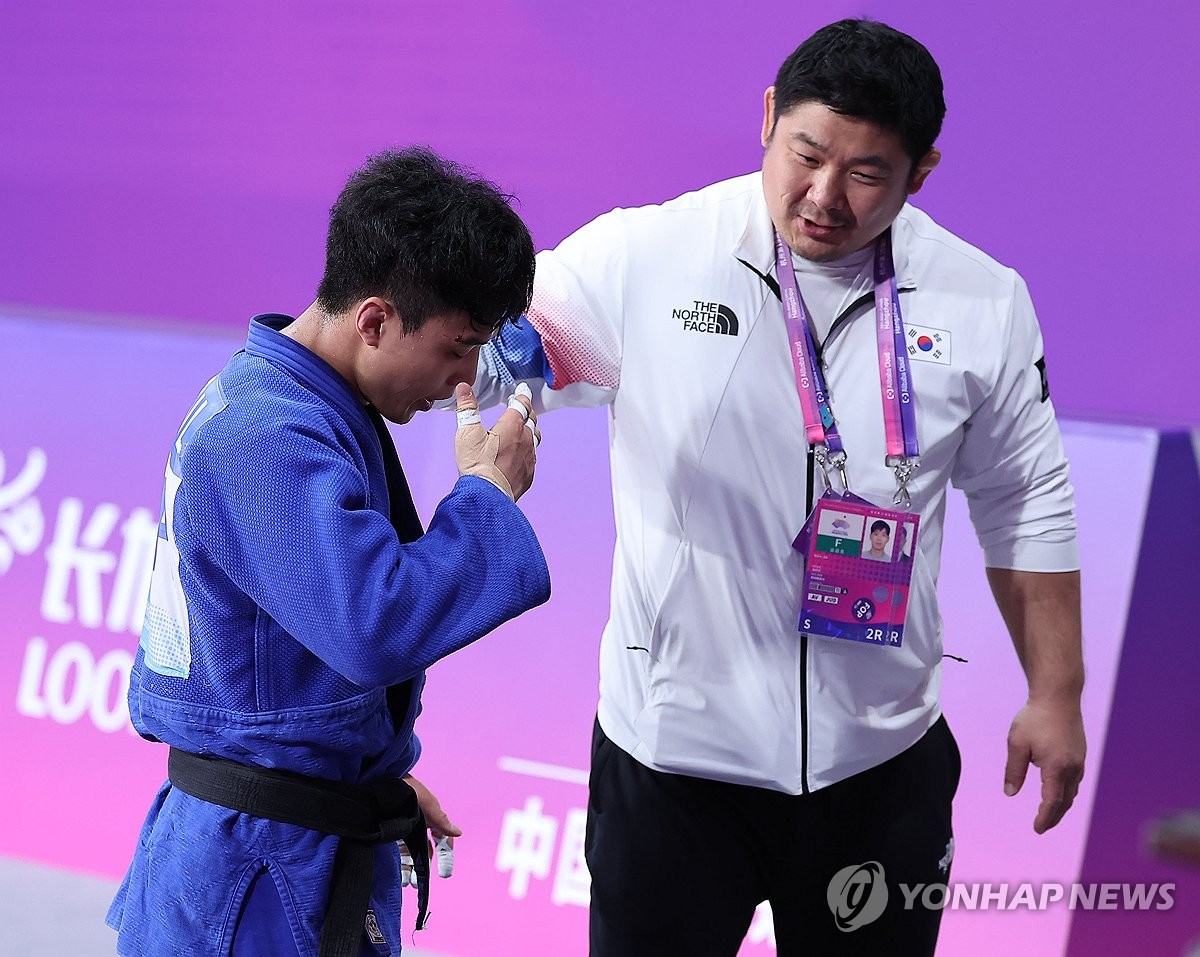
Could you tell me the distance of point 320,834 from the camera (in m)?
1.36

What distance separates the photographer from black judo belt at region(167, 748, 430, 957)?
1342mm

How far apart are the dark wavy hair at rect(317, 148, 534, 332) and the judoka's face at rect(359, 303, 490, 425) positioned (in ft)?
0.03

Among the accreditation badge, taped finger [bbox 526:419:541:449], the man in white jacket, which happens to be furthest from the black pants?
taped finger [bbox 526:419:541:449]

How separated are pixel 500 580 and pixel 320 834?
304 mm

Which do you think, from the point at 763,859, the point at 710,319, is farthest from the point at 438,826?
the point at 710,319

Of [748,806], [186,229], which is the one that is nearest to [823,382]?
[748,806]

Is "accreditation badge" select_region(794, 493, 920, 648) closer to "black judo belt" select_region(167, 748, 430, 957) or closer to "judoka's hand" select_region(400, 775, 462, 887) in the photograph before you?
"judoka's hand" select_region(400, 775, 462, 887)

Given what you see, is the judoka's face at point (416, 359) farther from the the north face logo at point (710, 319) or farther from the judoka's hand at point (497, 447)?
the the north face logo at point (710, 319)

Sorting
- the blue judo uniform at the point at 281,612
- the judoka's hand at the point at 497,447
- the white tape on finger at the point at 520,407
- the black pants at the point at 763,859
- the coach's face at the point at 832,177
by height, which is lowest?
the black pants at the point at 763,859

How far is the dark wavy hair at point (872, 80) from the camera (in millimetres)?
1631

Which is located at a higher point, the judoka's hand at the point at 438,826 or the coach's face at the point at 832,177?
the coach's face at the point at 832,177

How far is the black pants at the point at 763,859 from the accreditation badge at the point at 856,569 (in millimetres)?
209

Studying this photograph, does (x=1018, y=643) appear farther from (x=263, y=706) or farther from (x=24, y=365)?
(x=24, y=365)

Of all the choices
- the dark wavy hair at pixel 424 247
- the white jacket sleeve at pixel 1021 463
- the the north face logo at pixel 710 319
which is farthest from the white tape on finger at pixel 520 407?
the white jacket sleeve at pixel 1021 463
